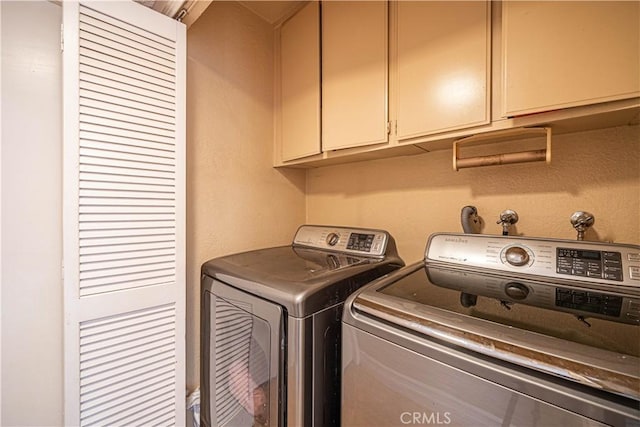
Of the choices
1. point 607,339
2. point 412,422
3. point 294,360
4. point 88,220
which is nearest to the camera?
point 607,339

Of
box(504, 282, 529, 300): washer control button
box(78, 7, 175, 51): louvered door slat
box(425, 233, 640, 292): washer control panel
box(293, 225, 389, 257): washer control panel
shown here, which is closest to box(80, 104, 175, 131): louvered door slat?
box(78, 7, 175, 51): louvered door slat

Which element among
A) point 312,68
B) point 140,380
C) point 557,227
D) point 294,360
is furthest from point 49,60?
point 557,227

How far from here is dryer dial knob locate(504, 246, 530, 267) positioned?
976 mm

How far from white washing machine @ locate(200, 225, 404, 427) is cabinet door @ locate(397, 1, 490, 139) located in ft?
2.08

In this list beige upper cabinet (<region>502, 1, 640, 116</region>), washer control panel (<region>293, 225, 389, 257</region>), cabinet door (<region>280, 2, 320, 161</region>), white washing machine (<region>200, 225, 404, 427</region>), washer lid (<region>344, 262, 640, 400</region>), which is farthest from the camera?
cabinet door (<region>280, 2, 320, 161</region>)

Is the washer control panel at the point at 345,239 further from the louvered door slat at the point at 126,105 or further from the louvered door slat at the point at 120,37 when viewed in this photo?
the louvered door slat at the point at 120,37

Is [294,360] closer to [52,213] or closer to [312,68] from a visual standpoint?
[52,213]

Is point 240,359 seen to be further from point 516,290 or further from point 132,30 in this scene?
point 132,30

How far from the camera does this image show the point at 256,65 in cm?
173

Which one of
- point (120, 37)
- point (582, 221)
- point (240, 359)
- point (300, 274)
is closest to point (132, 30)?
point (120, 37)

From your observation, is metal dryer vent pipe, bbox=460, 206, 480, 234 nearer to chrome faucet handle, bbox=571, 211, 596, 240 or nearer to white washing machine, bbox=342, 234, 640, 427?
white washing machine, bbox=342, 234, 640, 427

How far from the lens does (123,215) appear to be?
1051 millimetres

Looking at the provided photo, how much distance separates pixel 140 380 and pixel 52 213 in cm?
78
